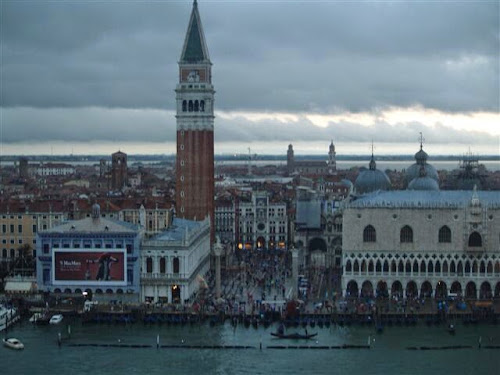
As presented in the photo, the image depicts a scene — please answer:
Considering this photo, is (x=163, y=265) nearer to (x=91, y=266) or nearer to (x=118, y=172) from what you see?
(x=91, y=266)

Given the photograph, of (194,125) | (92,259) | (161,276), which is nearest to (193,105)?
(194,125)

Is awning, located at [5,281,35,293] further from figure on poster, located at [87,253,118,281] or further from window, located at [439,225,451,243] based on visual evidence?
window, located at [439,225,451,243]

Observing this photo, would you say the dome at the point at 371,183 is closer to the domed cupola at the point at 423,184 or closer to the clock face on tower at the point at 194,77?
the domed cupola at the point at 423,184

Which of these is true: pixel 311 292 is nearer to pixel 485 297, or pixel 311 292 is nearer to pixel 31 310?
pixel 485 297

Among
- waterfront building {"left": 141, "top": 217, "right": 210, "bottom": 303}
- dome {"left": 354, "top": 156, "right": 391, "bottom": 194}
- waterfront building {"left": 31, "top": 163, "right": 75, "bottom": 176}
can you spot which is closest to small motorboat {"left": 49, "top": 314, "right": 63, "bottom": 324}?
waterfront building {"left": 141, "top": 217, "right": 210, "bottom": 303}

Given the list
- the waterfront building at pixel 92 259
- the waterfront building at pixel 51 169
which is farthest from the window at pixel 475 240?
the waterfront building at pixel 51 169
